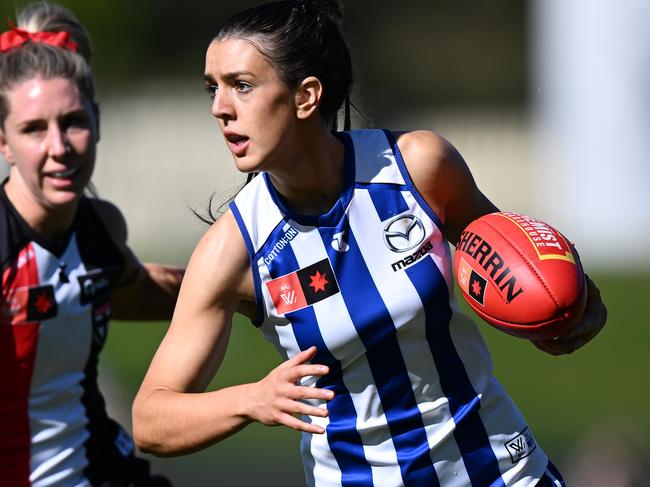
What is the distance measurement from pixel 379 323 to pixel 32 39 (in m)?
1.79

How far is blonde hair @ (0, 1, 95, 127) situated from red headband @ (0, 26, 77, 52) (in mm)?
19

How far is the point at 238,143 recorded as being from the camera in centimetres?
339

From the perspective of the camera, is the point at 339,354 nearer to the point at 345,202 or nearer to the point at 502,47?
the point at 345,202

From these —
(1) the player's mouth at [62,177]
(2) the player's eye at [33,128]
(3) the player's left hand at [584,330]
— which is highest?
(2) the player's eye at [33,128]

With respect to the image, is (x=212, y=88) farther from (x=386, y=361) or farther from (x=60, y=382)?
(x=60, y=382)

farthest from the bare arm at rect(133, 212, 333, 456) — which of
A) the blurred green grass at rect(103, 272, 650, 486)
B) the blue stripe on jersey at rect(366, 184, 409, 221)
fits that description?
the blurred green grass at rect(103, 272, 650, 486)

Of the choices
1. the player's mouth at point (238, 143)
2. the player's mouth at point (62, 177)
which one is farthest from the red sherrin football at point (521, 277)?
the player's mouth at point (62, 177)

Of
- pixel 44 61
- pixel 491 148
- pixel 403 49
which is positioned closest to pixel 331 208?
pixel 44 61

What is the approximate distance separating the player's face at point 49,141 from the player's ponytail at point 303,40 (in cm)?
98

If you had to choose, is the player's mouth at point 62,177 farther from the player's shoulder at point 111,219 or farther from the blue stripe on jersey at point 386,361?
the blue stripe on jersey at point 386,361

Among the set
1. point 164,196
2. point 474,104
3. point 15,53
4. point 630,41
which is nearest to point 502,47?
point 474,104

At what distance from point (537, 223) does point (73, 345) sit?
1676 millimetres

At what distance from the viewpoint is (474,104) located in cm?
1631

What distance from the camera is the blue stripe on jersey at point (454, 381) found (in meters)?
3.51
